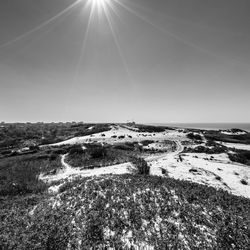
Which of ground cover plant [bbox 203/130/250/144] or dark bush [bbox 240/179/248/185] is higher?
dark bush [bbox 240/179/248/185]

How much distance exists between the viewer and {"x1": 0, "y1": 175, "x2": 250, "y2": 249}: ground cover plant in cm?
618

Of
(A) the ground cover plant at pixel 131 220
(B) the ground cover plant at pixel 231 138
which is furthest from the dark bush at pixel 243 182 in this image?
(B) the ground cover plant at pixel 231 138

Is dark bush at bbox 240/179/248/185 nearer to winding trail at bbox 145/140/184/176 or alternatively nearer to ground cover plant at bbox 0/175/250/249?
ground cover plant at bbox 0/175/250/249

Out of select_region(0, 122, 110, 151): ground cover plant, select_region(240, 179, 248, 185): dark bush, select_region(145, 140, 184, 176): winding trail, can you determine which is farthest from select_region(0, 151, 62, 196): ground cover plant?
select_region(0, 122, 110, 151): ground cover plant

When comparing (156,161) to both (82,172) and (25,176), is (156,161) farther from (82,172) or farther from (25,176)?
(25,176)

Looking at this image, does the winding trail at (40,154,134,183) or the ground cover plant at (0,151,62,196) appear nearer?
the ground cover plant at (0,151,62,196)

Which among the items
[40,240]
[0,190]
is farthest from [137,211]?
[0,190]

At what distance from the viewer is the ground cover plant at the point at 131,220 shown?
6.18 metres

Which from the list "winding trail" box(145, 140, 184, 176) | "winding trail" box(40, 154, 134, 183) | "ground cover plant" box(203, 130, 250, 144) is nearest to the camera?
"winding trail" box(40, 154, 134, 183)

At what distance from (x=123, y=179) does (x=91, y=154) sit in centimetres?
1440

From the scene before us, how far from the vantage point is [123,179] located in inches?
465

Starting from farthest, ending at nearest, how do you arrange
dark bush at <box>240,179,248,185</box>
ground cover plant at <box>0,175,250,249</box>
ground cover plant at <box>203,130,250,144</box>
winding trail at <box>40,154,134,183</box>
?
ground cover plant at <box>203,130,250,144</box>
winding trail at <box>40,154,134,183</box>
dark bush at <box>240,179,248,185</box>
ground cover plant at <box>0,175,250,249</box>

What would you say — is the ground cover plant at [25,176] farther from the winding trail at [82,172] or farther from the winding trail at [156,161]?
the winding trail at [156,161]

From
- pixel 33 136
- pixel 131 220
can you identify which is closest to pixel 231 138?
pixel 131 220
